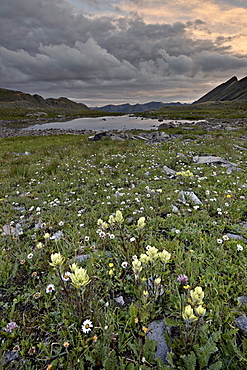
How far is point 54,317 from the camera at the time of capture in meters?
3.16

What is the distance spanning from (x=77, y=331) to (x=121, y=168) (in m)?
9.28

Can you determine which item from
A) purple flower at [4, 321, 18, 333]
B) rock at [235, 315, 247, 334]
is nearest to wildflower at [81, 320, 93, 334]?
purple flower at [4, 321, 18, 333]

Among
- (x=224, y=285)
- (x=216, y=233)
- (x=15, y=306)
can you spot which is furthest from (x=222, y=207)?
(x=15, y=306)

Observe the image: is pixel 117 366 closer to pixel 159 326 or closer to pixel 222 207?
pixel 159 326

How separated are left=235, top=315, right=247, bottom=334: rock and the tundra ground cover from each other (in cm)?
5

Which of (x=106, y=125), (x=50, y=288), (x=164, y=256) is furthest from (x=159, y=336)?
(x=106, y=125)

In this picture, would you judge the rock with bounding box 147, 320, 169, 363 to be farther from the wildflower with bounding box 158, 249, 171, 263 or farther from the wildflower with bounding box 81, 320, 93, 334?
the wildflower with bounding box 158, 249, 171, 263

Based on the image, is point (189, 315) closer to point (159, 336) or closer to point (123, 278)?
point (159, 336)

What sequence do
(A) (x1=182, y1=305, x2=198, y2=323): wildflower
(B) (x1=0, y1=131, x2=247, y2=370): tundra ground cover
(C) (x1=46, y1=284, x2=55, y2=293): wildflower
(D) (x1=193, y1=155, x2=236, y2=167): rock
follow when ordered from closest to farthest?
(A) (x1=182, y1=305, x2=198, y2=323): wildflower, (B) (x1=0, y1=131, x2=247, y2=370): tundra ground cover, (C) (x1=46, y1=284, x2=55, y2=293): wildflower, (D) (x1=193, y1=155, x2=236, y2=167): rock

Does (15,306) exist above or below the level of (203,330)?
below

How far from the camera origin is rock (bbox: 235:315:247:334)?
9.05 ft

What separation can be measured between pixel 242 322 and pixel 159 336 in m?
1.25

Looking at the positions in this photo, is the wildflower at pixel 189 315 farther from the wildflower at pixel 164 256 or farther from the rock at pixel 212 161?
the rock at pixel 212 161

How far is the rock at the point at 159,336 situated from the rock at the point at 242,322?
108 cm
